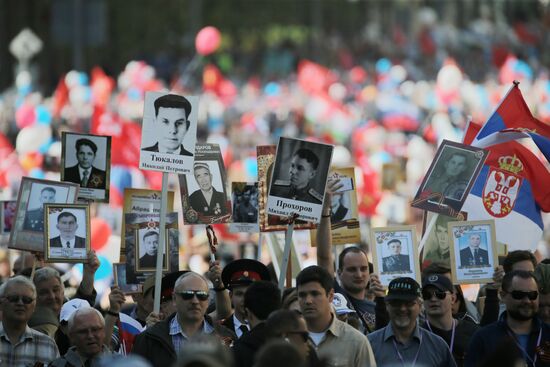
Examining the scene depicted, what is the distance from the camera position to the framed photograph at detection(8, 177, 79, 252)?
12.5 metres

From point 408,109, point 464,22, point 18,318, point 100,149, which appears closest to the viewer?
point 18,318

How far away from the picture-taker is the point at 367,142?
36906 millimetres

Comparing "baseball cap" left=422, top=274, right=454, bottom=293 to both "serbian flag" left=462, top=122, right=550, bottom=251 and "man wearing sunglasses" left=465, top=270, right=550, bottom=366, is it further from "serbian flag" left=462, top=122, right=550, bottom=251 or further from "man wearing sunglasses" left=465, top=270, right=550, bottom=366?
"serbian flag" left=462, top=122, right=550, bottom=251

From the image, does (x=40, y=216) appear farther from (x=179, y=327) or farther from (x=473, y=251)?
(x=473, y=251)

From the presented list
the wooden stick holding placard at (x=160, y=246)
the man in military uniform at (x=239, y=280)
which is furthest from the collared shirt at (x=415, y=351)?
the wooden stick holding placard at (x=160, y=246)

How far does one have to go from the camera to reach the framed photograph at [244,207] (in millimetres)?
13641

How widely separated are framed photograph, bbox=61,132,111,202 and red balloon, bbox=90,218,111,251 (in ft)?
11.3

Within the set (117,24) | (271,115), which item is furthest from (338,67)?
(271,115)

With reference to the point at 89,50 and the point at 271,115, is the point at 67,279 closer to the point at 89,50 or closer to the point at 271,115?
the point at 271,115

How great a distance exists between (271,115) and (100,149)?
33.3 m

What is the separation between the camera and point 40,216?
12633 millimetres

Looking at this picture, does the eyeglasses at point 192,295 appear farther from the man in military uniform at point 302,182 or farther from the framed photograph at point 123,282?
the framed photograph at point 123,282

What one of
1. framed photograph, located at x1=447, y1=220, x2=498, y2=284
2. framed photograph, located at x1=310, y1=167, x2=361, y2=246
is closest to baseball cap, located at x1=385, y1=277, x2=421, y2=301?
framed photograph, located at x1=447, y1=220, x2=498, y2=284

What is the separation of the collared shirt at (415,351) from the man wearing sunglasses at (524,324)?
19 centimetres
